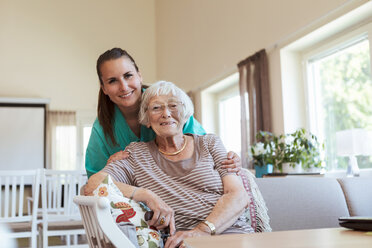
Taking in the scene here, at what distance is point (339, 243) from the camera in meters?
1.06

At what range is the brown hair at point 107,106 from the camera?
2.07 metres

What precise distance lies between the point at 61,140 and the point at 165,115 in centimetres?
726

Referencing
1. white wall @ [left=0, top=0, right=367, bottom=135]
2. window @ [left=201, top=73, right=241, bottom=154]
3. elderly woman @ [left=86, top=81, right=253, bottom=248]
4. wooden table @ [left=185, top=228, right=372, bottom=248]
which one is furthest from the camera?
white wall @ [left=0, top=0, right=367, bottom=135]

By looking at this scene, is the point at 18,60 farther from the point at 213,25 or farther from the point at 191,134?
the point at 191,134

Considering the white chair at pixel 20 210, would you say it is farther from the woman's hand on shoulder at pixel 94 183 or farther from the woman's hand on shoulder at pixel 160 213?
the woman's hand on shoulder at pixel 160 213

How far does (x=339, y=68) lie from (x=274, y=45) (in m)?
0.79

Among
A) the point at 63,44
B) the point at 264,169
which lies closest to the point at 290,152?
the point at 264,169

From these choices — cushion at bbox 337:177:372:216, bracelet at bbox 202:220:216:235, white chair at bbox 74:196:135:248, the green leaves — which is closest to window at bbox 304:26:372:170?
the green leaves

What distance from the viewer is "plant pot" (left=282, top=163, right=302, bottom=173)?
338 centimetres

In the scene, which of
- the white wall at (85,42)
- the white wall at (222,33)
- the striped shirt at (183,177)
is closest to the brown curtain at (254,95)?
the white wall at (222,33)

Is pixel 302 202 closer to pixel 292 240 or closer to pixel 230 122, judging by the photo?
pixel 292 240

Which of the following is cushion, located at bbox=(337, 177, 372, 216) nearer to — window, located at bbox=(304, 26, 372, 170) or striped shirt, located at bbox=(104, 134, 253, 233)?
striped shirt, located at bbox=(104, 134, 253, 233)

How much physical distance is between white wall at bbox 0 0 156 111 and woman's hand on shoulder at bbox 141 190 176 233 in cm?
751

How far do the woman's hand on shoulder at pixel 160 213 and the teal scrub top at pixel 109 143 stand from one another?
1.74 ft
